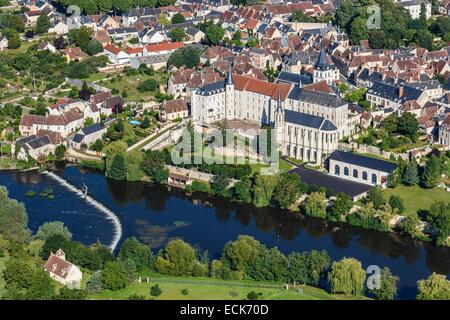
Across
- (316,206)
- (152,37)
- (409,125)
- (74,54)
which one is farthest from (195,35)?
(316,206)

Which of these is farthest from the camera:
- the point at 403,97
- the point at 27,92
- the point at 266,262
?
the point at 27,92

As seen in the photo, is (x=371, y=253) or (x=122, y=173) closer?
(x=371, y=253)

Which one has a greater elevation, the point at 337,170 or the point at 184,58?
the point at 184,58

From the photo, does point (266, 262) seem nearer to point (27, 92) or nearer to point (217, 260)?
point (217, 260)

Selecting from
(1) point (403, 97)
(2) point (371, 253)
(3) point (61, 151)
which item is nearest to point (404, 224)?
(2) point (371, 253)

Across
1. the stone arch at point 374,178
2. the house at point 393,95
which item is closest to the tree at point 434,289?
the stone arch at point 374,178

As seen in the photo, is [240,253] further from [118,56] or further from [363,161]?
[118,56]
